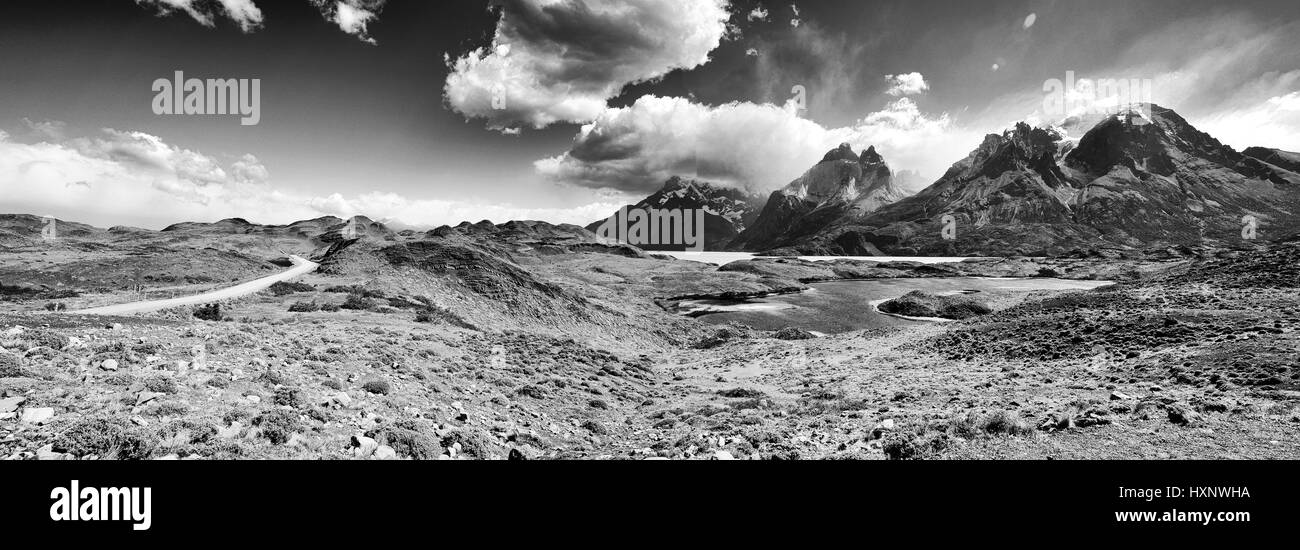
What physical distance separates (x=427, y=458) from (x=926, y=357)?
1074 inches

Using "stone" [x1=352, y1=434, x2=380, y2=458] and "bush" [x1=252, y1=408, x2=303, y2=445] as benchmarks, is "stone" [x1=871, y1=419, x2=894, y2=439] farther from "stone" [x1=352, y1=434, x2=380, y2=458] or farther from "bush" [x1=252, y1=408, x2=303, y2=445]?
"bush" [x1=252, y1=408, x2=303, y2=445]

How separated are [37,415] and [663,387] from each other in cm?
2075

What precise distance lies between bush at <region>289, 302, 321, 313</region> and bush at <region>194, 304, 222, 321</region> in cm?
489

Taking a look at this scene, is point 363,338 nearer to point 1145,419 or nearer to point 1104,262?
point 1145,419

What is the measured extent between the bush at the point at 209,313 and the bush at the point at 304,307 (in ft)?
16.1

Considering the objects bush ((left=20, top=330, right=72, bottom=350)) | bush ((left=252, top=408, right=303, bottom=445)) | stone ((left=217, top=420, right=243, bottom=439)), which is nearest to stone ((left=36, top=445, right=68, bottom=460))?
stone ((left=217, top=420, right=243, bottom=439))

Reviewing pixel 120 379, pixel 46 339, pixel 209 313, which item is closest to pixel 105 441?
pixel 120 379

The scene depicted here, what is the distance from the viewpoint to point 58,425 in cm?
918

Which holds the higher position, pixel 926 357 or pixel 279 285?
pixel 279 285

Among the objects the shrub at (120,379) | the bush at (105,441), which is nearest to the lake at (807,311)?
the shrub at (120,379)

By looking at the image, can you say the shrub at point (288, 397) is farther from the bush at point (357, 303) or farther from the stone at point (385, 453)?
the bush at point (357, 303)

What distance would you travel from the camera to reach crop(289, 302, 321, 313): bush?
3451 centimetres

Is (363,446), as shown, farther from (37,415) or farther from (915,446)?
(915,446)
